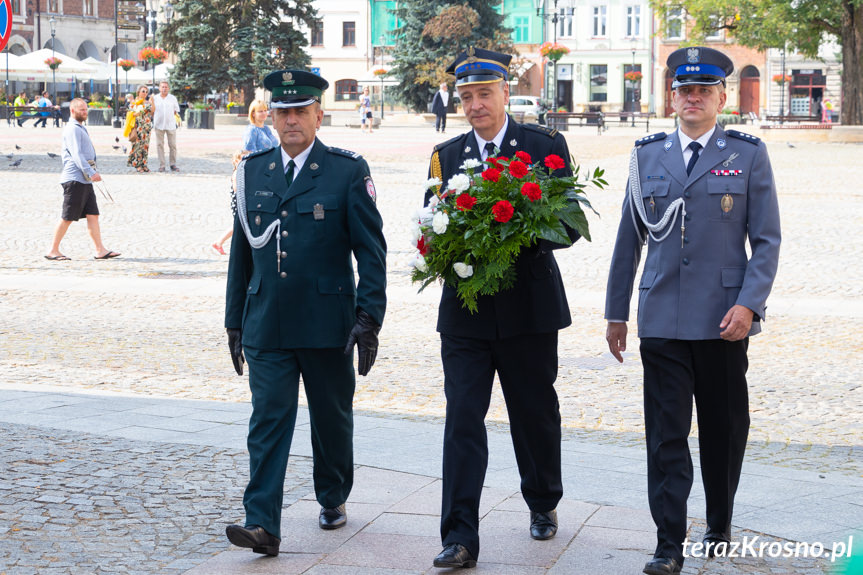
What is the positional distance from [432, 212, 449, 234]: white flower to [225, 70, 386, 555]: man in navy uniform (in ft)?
1.17

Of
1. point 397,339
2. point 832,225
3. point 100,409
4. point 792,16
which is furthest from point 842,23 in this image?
point 100,409

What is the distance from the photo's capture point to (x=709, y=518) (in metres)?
4.76

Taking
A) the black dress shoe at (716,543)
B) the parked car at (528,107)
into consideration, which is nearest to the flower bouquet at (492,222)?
the black dress shoe at (716,543)

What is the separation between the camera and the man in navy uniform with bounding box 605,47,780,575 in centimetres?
455

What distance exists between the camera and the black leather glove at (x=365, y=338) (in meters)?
4.86

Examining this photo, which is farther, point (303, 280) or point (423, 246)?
point (303, 280)

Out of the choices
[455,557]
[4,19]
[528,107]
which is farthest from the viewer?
[528,107]

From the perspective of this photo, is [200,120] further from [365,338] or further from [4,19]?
[365,338]

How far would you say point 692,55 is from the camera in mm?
4652

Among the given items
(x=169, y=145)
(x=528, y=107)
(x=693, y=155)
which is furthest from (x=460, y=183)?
(x=528, y=107)

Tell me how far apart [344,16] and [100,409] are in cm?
8302

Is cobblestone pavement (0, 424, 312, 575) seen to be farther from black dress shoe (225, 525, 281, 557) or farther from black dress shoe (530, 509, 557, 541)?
black dress shoe (530, 509, 557, 541)

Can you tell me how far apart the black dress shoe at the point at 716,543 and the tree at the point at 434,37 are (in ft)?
192

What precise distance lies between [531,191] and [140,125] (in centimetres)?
2272
